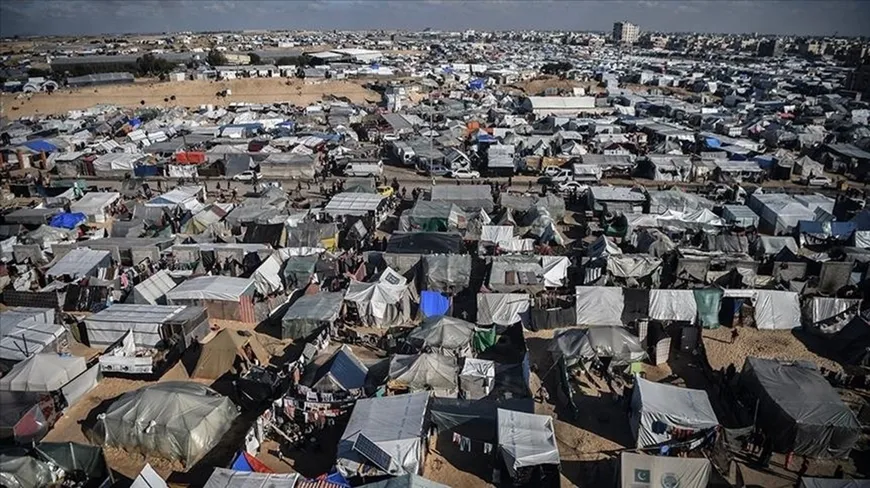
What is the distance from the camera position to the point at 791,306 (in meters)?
17.9

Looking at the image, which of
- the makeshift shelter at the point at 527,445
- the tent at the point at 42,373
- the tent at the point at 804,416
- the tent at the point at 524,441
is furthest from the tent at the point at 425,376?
the tent at the point at 42,373

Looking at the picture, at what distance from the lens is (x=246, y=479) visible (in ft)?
34.8

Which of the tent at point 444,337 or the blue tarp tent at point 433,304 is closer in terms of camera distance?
the tent at point 444,337

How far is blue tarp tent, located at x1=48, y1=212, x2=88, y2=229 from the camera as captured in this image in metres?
25.8

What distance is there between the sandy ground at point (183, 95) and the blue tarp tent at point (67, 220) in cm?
4052

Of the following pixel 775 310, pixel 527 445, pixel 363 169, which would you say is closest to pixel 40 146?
pixel 363 169

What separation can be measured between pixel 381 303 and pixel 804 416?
→ 11674 millimetres

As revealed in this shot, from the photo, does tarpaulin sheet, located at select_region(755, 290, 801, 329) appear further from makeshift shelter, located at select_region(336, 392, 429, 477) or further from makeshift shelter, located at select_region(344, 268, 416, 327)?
makeshift shelter, located at select_region(336, 392, 429, 477)

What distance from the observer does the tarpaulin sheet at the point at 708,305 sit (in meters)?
17.9

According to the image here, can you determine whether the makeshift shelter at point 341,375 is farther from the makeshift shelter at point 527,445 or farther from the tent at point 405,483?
the makeshift shelter at point 527,445

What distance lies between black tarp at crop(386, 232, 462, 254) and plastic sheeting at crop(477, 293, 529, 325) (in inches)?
142

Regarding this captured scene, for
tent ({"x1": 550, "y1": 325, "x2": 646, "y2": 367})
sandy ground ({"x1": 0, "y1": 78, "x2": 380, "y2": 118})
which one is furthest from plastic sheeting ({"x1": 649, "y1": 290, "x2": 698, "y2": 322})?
sandy ground ({"x1": 0, "y1": 78, "x2": 380, "y2": 118})

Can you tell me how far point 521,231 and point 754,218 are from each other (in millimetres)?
10386

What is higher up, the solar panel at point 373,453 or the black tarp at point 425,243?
the black tarp at point 425,243
